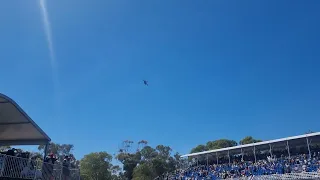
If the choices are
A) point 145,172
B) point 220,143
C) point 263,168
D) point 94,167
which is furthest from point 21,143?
point 220,143

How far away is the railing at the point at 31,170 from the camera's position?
10.8m

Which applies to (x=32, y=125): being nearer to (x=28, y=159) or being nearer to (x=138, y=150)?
(x=28, y=159)

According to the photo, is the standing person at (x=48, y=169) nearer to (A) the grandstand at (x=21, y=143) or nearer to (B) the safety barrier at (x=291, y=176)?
(A) the grandstand at (x=21, y=143)

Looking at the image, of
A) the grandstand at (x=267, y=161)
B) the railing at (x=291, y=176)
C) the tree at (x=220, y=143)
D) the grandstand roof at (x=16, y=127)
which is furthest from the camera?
the tree at (x=220, y=143)

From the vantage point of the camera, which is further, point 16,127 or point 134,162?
point 134,162

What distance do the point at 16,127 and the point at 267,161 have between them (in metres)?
23.8

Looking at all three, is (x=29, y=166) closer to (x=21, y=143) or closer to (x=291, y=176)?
(x=21, y=143)

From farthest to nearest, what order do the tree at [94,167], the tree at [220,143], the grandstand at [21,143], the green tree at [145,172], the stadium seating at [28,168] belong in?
1. the tree at [220,143]
2. the green tree at [145,172]
3. the tree at [94,167]
4. the grandstand at [21,143]
5. the stadium seating at [28,168]

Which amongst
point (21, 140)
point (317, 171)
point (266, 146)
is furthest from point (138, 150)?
point (21, 140)

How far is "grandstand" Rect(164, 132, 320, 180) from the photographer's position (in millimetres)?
25781

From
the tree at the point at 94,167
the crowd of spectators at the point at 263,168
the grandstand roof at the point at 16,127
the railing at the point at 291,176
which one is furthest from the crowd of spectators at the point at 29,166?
the tree at the point at 94,167

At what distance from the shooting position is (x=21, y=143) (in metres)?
16.0

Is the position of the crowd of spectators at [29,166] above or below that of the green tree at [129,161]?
below

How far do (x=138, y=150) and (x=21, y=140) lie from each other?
52.7 m
